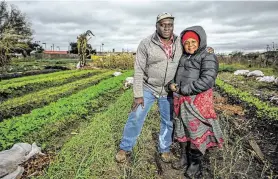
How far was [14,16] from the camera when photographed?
49.6 metres

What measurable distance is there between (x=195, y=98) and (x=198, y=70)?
0.31 m

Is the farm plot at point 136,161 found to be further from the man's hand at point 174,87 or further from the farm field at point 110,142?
the man's hand at point 174,87

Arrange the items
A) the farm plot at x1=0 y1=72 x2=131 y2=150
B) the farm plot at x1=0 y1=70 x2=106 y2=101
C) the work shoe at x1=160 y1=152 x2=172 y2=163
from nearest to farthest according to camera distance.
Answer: the work shoe at x1=160 y1=152 x2=172 y2=163, the farm plot at x1=0 y1=72 x2=131 y2=150, the farm plot at x1=0 y1=70 x2=106 y2=101

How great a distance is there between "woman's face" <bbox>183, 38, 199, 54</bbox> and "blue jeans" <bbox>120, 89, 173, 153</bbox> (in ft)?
2.40

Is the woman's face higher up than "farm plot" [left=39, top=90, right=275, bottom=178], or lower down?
higher up

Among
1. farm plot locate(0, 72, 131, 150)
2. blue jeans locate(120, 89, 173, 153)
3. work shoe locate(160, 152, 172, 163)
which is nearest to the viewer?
blue jeans locate(120, 89, 173, 153)

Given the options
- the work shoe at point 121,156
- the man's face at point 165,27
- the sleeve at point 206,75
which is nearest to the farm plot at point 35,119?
the work shoe at point 121,156

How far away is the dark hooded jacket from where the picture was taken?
308cm

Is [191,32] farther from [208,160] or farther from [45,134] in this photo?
[45,134]

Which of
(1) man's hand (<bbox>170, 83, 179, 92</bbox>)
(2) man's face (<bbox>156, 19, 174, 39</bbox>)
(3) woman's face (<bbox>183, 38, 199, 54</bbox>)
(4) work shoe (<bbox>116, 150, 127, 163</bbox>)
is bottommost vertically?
(4) work shoe (<bbox>116, 150, 127, 163</bbox>)

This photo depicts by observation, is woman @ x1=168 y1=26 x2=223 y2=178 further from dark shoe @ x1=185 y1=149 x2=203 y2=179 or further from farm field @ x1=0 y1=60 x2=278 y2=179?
farm field @ x1=0 y1=60 x2=278 y2=179

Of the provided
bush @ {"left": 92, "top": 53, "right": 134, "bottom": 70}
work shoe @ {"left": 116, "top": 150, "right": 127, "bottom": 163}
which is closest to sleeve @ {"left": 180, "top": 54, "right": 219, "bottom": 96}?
work shoe @ {"left": 116, "top": 150, "right": 127, "bottom": 163}

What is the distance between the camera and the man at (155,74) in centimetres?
342

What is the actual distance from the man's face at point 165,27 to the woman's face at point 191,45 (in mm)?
260
